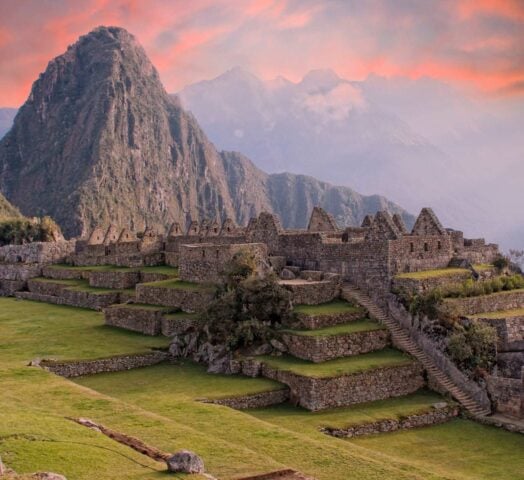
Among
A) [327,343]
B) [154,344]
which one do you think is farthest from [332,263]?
[154,344]

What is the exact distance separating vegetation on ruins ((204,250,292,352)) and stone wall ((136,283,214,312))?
4.85 ft

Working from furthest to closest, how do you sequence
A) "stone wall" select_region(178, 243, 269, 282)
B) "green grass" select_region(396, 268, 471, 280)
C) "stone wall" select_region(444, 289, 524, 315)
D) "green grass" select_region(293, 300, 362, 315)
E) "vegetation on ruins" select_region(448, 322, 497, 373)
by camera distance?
"stone wall" select_region(178, 243, 269, 282) < "green grass" select_region(396, 268, 471, 280) < "green grass" select_region(293, 300, 362, 315) < "stone wall" select_region(444, 289, 524, 315) < "vegetation on ruins" select_region(448, 322, 497, 373)

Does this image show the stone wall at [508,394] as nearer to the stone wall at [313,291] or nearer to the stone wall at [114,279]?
the stone wall at [313,291]

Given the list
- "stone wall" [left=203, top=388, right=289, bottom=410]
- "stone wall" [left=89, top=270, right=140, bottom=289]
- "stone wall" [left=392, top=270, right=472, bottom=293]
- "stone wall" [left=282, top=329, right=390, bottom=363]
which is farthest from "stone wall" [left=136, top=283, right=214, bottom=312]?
"stone wall" [left=392, top=270, right=472, bottom=293]

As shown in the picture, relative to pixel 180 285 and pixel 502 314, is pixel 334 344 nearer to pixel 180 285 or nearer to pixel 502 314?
pixel 502 314

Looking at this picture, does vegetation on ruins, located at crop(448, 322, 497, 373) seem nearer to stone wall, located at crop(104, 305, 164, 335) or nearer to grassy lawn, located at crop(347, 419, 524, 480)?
grassy lawn, located at crop(347, 419, 524, 480)

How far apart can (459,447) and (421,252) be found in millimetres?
12364

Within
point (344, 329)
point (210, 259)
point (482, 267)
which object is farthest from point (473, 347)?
point (210, 259)

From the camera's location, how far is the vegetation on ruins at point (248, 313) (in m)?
27.0

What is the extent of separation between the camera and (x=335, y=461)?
16.4 meters

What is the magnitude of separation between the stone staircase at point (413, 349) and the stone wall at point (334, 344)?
64cm

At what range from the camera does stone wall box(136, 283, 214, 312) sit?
103 feet

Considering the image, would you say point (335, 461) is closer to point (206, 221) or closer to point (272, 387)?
point (272, 387)

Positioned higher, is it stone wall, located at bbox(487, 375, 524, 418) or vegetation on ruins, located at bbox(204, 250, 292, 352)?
vegetation on ruins, located at bbox(204, 250, 292, 352)
